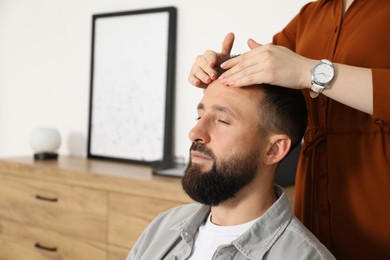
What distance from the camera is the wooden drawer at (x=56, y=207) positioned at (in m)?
2.42

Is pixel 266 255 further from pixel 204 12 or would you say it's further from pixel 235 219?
pixel 204 12

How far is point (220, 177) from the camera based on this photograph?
4.34 ft

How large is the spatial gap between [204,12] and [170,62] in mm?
325

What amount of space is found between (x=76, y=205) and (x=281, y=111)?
4.86 feet

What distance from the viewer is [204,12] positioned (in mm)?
2551

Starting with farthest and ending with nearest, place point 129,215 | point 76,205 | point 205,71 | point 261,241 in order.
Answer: point 76,205
point 129,215
point 205,71
point 261,241

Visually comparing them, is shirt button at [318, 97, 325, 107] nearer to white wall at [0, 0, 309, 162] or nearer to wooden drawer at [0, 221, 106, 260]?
white wall at [0, 0, 309, 162]

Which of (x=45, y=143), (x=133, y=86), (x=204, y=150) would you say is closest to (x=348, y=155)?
(x=204, y=150)

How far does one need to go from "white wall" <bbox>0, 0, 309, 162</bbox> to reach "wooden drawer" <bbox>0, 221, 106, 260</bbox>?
2.03 feet

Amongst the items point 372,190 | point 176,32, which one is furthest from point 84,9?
point 372,190

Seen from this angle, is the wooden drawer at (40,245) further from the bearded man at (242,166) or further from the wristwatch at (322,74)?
the wristwatch at (322,74)

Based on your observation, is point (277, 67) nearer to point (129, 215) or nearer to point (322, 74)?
point (322, 74)

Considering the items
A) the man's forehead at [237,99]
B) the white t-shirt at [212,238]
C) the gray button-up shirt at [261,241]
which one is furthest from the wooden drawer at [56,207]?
the man's forehead at [237,99]

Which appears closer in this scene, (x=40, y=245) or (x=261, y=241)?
(x=261, y=241)
